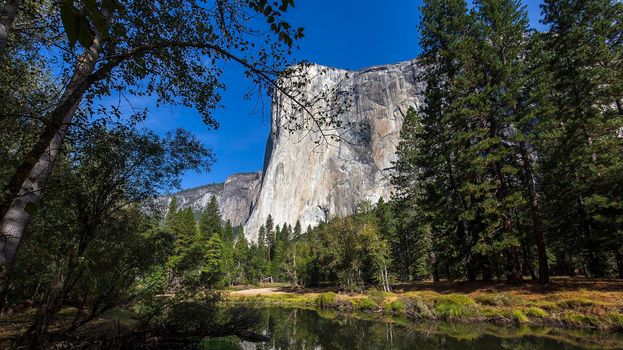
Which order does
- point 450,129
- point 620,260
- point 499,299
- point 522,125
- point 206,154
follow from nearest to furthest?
point 206,154, point 499,299, point 620,260, point 522,125, point 450,129

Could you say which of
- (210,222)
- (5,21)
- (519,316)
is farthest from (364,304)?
(210,222)

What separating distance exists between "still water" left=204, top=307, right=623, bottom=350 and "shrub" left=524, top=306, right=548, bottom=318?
988mm

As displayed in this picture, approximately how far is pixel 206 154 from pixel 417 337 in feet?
35.7

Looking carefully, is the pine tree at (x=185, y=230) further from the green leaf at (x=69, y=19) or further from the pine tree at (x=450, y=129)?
the green leaf at (x=69, y=19)

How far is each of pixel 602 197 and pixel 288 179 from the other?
97.6 metres

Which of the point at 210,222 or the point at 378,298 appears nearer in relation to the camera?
the point at 378,298

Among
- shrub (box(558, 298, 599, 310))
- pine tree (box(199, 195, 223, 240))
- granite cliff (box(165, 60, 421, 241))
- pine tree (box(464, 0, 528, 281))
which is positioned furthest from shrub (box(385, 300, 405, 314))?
granite cliff (box(165, 60, 421, 241))

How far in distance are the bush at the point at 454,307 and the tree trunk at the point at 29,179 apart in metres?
17.3

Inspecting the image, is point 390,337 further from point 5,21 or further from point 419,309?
point 5,21

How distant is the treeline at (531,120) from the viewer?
52.3 ft

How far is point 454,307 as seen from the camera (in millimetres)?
16281

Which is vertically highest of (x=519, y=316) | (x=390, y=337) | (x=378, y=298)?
(x=519, y=316)

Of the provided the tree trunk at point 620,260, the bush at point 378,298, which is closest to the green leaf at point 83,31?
the tree trunk at point 620,260

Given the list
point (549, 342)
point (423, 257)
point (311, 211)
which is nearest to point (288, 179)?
point (311, 211)
